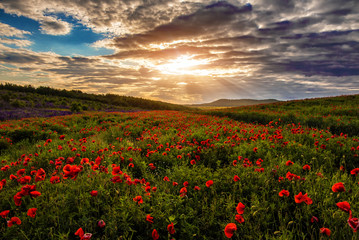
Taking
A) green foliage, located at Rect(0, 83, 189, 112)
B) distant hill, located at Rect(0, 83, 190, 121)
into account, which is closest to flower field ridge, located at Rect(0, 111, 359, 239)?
distant hill, located at Rect(0, 83, 190, 121)

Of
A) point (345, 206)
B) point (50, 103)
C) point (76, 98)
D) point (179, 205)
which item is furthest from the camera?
point (76, 98)

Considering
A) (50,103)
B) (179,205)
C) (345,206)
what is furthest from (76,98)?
(345,206)

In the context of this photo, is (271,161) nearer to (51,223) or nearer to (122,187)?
(122,187)

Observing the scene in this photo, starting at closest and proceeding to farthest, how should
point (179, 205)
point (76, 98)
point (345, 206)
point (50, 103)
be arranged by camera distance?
point (345, 206)
point (179, 205)
point (50, 103)
point (76, 98)

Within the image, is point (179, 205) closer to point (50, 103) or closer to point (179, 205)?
point (179, 205)

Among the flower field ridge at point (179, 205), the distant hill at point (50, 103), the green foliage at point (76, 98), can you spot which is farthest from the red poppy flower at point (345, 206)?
the green foliage at point (76, 98)

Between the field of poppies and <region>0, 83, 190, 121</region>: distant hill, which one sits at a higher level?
<region>0, 83, 190, 121</region>: distant hill

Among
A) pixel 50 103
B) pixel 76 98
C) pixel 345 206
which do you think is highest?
pixel 76 98

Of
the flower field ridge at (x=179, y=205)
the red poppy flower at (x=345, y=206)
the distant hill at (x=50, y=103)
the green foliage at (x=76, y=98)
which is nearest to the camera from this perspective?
the red poppy flower at (x=345, y=206)

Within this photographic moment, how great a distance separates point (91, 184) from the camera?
334 cm

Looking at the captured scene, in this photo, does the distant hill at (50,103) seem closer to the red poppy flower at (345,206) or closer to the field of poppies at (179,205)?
the field of poppies at (179,205)

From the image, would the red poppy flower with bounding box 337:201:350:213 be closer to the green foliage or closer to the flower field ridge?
the flower field ridge

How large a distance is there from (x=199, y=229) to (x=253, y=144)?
160 inches

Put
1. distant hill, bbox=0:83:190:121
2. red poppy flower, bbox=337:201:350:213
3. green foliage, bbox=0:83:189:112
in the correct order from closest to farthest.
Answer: red poppy flower, bbox=337:201:350:213
distant hill, bbox=0:83:190:121
green foliage, bbox=0:83:189:112
